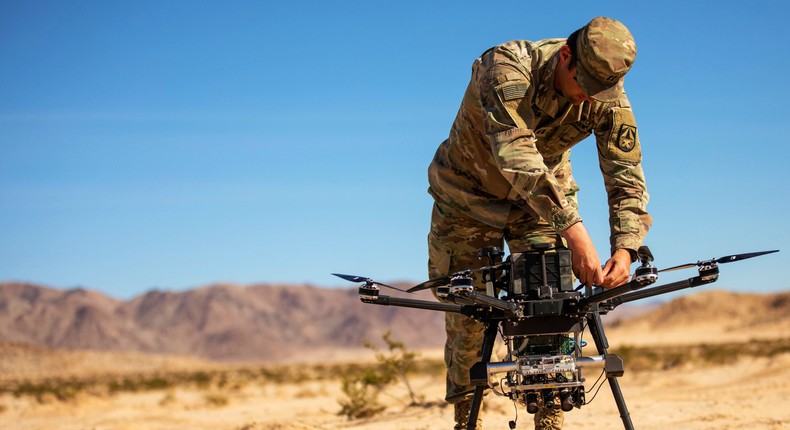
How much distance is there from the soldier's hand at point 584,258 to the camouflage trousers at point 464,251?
1346mm

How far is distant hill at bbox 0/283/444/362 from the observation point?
9212 centimetres

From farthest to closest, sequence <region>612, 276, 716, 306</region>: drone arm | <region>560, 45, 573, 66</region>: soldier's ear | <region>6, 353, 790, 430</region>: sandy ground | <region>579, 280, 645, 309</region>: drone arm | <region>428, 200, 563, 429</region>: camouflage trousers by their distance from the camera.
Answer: <region>6, 353, 790, 430</region>: sandy ground → <region>428, 200, 563, 429</region>: camouflage trousers → <region>560, 45, 573, 66</region>: soldier's ear → <region>612, 276, 716, 306</region>: drone arm → <region>579, 280, 645, 309</region>: drone arm

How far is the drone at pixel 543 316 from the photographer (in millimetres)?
4039

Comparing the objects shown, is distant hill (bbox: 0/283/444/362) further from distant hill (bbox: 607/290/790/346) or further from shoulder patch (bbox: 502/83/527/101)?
shoulder patch (bbox: 502/83/527/101)

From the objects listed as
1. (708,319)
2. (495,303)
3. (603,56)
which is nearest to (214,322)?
(708,319)

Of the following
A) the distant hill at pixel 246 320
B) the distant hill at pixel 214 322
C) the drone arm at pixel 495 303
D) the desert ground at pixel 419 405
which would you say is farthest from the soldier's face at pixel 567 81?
the distant hill at pixel 214 322

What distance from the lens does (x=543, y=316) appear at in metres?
4.21

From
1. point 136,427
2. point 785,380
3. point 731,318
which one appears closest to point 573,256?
point 136,427

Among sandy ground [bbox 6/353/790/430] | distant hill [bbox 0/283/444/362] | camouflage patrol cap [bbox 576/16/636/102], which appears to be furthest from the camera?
distant hill [bbox 0/283/444/362]

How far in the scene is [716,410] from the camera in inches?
339

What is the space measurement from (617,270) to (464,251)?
59.5 inches

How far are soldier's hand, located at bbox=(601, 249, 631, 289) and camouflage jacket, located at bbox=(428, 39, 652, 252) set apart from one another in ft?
0.72

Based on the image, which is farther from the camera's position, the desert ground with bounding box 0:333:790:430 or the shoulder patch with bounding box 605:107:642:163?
the desert ground with bounding box 0:333:790:430

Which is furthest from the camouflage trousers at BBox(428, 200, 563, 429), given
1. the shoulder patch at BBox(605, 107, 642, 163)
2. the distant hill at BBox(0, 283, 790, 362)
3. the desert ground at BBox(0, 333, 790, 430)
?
the distant hill at BBox(0, 283, 790, 362)
